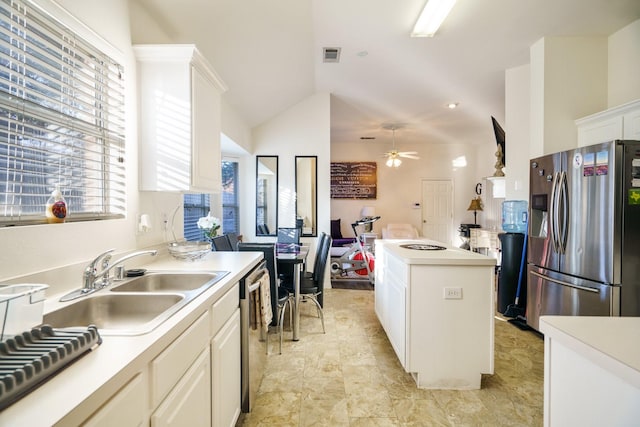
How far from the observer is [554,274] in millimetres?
2557

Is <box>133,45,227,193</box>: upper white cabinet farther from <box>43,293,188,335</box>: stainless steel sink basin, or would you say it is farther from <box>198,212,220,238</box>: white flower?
<box>198,212,220,238</box>: white flower

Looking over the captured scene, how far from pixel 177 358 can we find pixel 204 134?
152cm

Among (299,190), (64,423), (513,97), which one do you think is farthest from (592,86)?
(64,423)

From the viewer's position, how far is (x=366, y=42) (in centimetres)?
325

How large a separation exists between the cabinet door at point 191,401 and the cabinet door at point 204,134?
1.13 m

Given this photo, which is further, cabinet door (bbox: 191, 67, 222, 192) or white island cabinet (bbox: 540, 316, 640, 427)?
cabinet door (bbox: 191, 67, 222, 192)

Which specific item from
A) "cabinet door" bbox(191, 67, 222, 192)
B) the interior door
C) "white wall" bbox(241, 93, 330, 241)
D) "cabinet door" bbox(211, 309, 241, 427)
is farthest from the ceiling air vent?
the interior door

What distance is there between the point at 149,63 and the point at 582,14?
3.56 metres

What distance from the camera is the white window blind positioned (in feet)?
3.58

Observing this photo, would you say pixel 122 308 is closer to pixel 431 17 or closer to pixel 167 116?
pixel 167 116

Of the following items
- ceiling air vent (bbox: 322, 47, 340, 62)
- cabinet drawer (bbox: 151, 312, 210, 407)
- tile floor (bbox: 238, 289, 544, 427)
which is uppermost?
ceiling air vent (bbox: 322, 47, 340, 62)

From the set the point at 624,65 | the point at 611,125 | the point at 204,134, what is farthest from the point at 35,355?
the point at 624,65

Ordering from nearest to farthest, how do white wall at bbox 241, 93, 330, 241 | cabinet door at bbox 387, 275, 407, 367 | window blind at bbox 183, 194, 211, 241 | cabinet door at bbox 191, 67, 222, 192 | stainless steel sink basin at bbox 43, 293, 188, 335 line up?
stainless steel sink basin at bbox 43, 293, 188, 335, cabinet door at bbox 191, 67, 222, 192, cabinet door at bbox 387, 275, 407, 367, window blind at bbox 183, 194, 211, 241, white wall at bbox 241, 93, 330, 241

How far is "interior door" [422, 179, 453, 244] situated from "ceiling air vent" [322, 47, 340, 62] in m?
4.60
